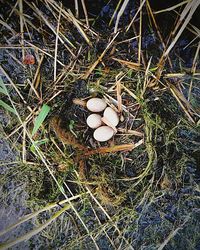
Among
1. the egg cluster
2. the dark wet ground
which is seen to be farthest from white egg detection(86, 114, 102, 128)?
the dark wet ground

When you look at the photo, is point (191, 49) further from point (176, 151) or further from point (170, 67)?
point (176, 151)

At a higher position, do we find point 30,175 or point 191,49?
point 191,49

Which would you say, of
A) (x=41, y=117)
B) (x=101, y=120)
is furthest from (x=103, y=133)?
(x=41, y=117)

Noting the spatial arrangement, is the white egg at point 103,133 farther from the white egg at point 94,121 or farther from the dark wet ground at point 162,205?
the dark wet ground at point 162,205

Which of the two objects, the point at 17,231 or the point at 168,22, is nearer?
the point at 168,22

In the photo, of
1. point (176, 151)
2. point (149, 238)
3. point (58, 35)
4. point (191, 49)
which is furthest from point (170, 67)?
point (149, 238)

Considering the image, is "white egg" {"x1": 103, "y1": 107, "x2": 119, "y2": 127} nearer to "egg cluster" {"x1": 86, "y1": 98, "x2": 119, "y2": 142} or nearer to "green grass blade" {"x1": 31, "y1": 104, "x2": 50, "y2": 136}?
"egg cluster" {"x1": 86, "y1": 98, "x2": 119, "y2": 142}

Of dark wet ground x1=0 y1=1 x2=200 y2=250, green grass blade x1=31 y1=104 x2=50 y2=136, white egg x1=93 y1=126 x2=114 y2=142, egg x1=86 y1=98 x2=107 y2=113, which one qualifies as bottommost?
dark wet ground x1=0 y1=1 x2=200 y2=250

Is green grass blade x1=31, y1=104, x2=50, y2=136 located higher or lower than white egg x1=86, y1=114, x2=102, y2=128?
higher
